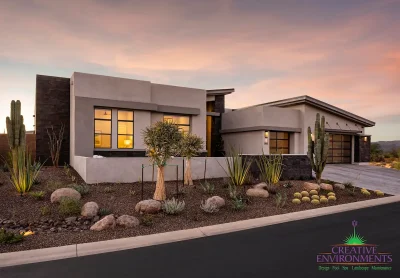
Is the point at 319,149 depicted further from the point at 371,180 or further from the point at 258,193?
the point at 371,180

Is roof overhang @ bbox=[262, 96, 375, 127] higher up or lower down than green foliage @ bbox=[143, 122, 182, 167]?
higher up

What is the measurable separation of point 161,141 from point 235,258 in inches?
197

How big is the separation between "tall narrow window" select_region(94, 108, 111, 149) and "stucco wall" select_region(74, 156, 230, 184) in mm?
2218

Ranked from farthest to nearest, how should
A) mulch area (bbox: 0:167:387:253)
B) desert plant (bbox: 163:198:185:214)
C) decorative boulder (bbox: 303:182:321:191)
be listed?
decorative boulder (bbox: 303:182:321:191) < desert plant (bbox: 163:198:185:214) < mulch area (bbox: 0:167:387:253)

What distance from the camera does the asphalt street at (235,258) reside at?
13.9ft

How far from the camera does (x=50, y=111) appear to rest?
1569cm

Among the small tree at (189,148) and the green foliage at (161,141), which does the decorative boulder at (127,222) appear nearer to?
the green foliage at (161,141)

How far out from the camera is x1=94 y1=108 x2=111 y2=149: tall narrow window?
1546 cm

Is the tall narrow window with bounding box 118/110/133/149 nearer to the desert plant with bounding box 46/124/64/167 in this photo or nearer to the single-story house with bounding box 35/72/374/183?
the single-story house with bounding box 35/72/374/183

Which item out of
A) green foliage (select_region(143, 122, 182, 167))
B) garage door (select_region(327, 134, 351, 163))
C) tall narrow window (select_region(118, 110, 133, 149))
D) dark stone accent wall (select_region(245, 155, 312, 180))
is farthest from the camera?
garage door (select_region(327, 134, 351, 163))

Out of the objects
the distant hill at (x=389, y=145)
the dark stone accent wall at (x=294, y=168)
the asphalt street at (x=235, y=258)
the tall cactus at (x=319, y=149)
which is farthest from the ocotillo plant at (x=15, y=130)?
the distant hill at (x=389, y=145)

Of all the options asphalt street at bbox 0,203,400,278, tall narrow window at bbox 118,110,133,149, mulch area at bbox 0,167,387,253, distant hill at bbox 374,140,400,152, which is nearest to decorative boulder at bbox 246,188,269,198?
mulch area at bbox 0,167,387,253

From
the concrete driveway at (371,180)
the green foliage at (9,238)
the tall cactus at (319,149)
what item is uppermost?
the tall cactus at (319,149)

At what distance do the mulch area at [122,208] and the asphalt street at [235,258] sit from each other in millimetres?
1076
